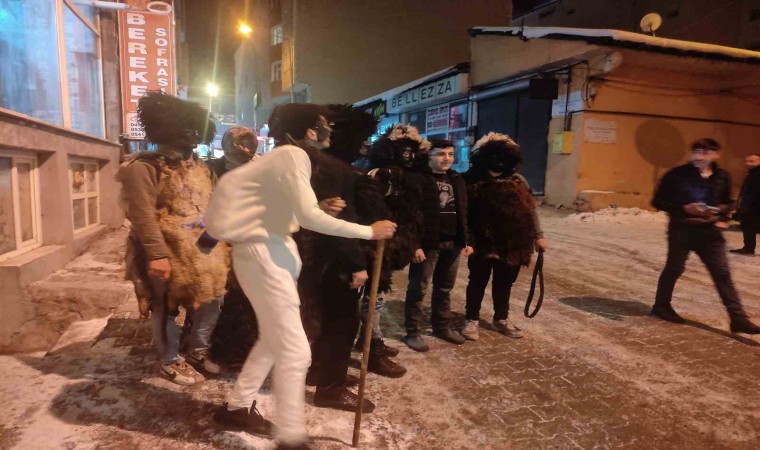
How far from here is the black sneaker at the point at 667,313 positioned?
4944mm

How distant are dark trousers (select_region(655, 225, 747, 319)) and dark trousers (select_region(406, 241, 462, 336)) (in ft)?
8.44

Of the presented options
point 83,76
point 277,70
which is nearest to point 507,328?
point 83,76

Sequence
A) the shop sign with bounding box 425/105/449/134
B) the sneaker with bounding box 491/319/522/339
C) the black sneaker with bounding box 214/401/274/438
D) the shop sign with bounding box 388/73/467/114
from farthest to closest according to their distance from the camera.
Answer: the shop sign with bounding box 425/105/449/134 → the shop sign with bounding box 388/73/467/114 → the sneaker with bounding box 491/319/522/339 → the black sneaker with bounding box 214/401/274/438

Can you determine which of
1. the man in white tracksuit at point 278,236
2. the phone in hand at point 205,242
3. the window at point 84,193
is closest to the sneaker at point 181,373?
the phone in hand at point 205,242

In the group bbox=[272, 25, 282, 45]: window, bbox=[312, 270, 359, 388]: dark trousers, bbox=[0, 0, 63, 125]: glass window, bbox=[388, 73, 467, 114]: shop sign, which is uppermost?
bbox=[272, 25, 282, 45]: window

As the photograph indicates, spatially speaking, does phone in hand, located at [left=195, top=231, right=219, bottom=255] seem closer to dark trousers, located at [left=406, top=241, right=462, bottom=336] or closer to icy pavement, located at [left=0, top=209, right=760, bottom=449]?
icy pavement, located at [left=0, top=209, right=760, bottom=449]

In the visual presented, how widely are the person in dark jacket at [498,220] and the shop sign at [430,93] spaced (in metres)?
12.2

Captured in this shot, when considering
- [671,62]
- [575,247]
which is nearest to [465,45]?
[671,62]

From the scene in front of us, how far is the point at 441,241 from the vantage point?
4172 mm

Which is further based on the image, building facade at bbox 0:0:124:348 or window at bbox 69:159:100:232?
window at bbox 69:159:100:232

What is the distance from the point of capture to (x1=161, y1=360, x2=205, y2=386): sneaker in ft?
10.7

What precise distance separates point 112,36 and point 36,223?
5102mm

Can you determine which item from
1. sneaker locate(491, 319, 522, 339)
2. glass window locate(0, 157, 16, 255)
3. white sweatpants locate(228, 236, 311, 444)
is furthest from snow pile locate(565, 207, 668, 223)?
glass window locate(0, 157, 16, 255)

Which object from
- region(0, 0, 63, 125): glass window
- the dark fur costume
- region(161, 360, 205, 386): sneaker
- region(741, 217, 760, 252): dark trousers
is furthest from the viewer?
region(741, 217, 760, 252): dark trousers
